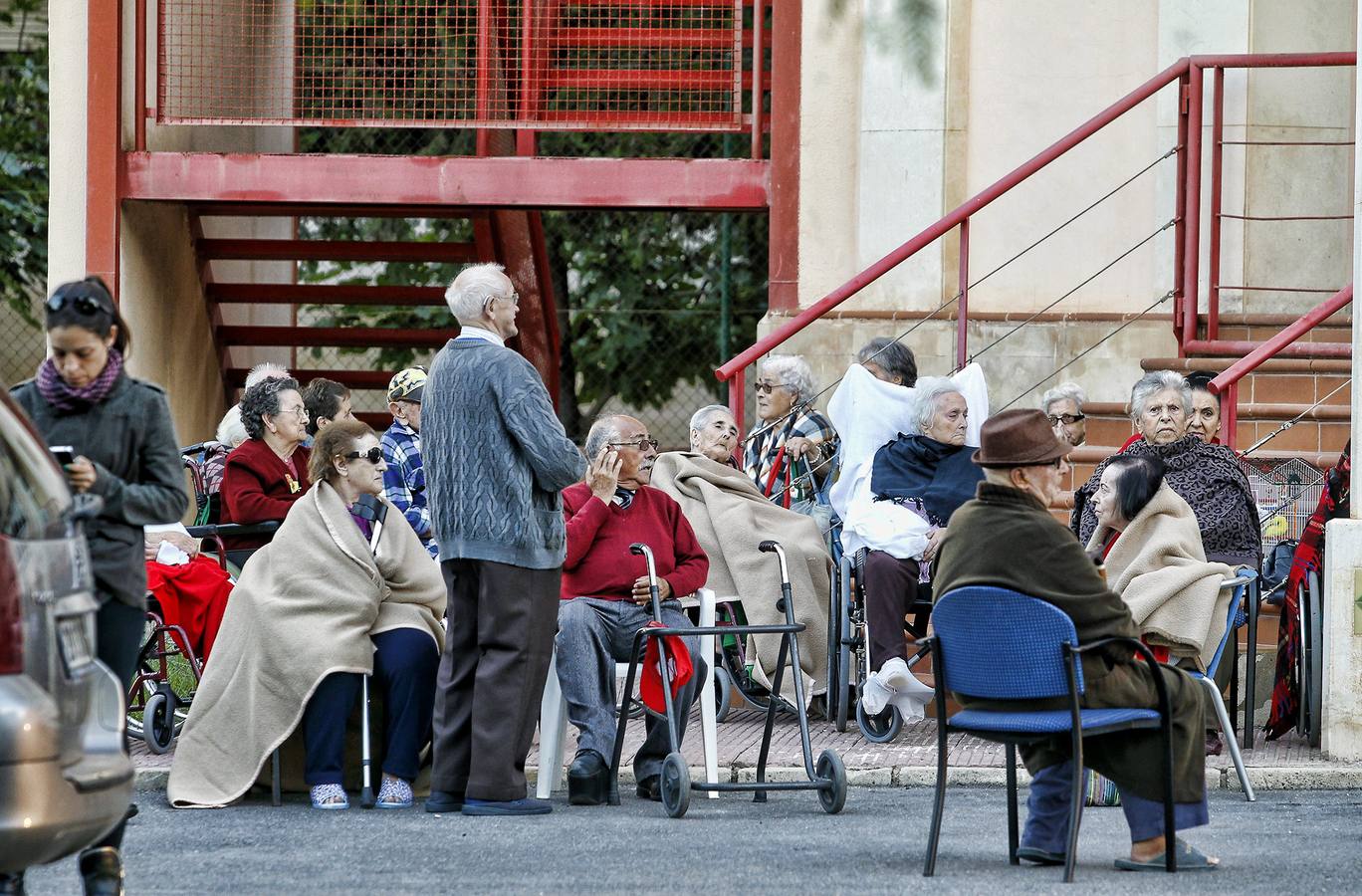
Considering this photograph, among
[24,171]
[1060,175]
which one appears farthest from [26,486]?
[24,171]

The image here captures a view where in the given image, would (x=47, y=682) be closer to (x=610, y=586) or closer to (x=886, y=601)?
→ (x=610, y=586)

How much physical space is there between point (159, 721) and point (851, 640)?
296 cm

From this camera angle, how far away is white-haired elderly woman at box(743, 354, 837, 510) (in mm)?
10742

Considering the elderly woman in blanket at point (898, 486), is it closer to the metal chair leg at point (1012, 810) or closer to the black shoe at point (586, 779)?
the black shoe at point (586, 779)

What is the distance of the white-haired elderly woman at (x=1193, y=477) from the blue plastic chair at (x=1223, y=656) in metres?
0.19

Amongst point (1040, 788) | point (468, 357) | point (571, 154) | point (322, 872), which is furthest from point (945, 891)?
point (571, 154)

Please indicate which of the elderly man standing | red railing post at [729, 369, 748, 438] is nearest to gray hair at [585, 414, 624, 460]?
the elderly man standing

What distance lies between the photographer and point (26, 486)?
4789mm

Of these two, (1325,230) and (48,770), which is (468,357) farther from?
(1325,230)

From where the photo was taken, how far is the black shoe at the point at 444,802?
792 cm

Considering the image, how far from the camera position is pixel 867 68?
13.2 metres

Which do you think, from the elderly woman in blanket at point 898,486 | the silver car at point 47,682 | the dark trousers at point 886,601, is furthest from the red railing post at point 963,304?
the silver car at point 47,682

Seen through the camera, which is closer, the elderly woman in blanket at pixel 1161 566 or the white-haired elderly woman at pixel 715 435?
the elderly woman in blanket at pixel 1161 566

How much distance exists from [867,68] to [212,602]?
5.66m
